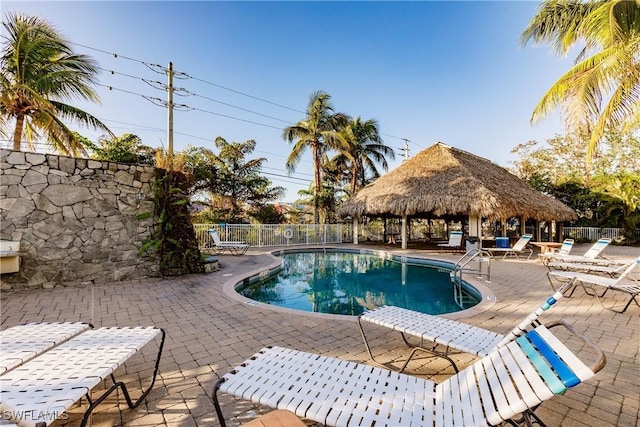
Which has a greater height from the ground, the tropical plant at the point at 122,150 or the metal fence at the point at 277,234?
the tropical plant at the point at 122,150

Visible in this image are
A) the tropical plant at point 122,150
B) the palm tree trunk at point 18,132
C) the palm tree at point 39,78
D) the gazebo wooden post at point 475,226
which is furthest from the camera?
the tropical plant at point 122,150

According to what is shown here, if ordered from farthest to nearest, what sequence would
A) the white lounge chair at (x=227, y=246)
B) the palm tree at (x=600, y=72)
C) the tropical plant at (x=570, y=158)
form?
1. the tropical plant at (x=570, y=158)
2. the white lounge chair at (x=227, y=246)
3. the palm tree at (x=600, y=72)

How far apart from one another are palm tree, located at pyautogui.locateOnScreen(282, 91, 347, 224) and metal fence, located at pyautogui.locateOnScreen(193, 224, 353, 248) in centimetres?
226

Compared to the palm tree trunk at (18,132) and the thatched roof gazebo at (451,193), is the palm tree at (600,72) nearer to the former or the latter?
the thatched roof gazebo at (451,193)

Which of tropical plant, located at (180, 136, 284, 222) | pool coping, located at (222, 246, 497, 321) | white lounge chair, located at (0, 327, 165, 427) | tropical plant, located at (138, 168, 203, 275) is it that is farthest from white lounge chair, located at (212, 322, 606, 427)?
tropical plant, located at (180, 136, 284, 222)

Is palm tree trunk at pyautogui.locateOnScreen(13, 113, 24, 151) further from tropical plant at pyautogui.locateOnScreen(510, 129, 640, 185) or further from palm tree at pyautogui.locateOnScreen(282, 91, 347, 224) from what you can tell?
tropical plant at pyautogui.locateOnScreen(510, 129, 640, 185)

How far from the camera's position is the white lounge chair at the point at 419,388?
133cm

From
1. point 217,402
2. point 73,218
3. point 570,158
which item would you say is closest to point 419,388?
point 217,402

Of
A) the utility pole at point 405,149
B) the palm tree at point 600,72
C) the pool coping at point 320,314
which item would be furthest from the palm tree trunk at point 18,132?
the utility pole at point 405,149

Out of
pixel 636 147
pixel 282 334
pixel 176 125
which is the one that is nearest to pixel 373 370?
pixel 282 334

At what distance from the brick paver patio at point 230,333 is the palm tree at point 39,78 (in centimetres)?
533

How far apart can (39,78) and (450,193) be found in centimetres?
1467

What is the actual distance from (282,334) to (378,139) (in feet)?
65.1

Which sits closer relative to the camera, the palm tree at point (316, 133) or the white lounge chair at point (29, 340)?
the white lounge chair at point (29, 340)
